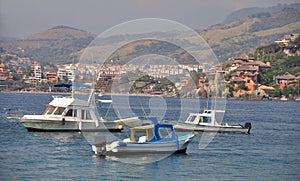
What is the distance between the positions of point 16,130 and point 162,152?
17.1 meters

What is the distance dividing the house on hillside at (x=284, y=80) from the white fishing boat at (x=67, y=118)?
131123mm

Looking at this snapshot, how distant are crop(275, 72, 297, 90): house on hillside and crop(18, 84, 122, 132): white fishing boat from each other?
13112 centimetres

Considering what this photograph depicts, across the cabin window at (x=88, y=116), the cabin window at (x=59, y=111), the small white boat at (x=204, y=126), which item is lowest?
the small white boat at (x=204, y=126)

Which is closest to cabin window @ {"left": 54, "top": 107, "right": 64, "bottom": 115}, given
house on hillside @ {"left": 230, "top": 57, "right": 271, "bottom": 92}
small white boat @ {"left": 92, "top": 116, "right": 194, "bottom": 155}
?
small white boat @ {"left": 92, "top": 116, "right": 194, "bottom": 155}

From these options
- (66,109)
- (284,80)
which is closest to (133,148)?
(66,109)

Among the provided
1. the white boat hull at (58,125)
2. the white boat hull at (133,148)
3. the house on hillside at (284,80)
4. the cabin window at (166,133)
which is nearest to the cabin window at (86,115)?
the white boat hull at (58,125)

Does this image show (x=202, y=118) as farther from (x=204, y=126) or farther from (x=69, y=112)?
(x=69, y=112)

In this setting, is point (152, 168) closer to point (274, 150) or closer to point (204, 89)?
point (274, 150)

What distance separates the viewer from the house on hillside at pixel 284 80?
17450 cm

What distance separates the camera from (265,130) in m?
59.3

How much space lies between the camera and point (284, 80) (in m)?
176

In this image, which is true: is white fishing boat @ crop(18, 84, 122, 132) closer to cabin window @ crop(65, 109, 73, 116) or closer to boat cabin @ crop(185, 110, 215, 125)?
cabin window @ crop(65, 109, 73, 116)

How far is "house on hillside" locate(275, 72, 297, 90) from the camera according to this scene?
174500mm

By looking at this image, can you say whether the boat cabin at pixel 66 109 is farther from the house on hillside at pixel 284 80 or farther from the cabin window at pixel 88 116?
the house on hillside at pixel 284 80
